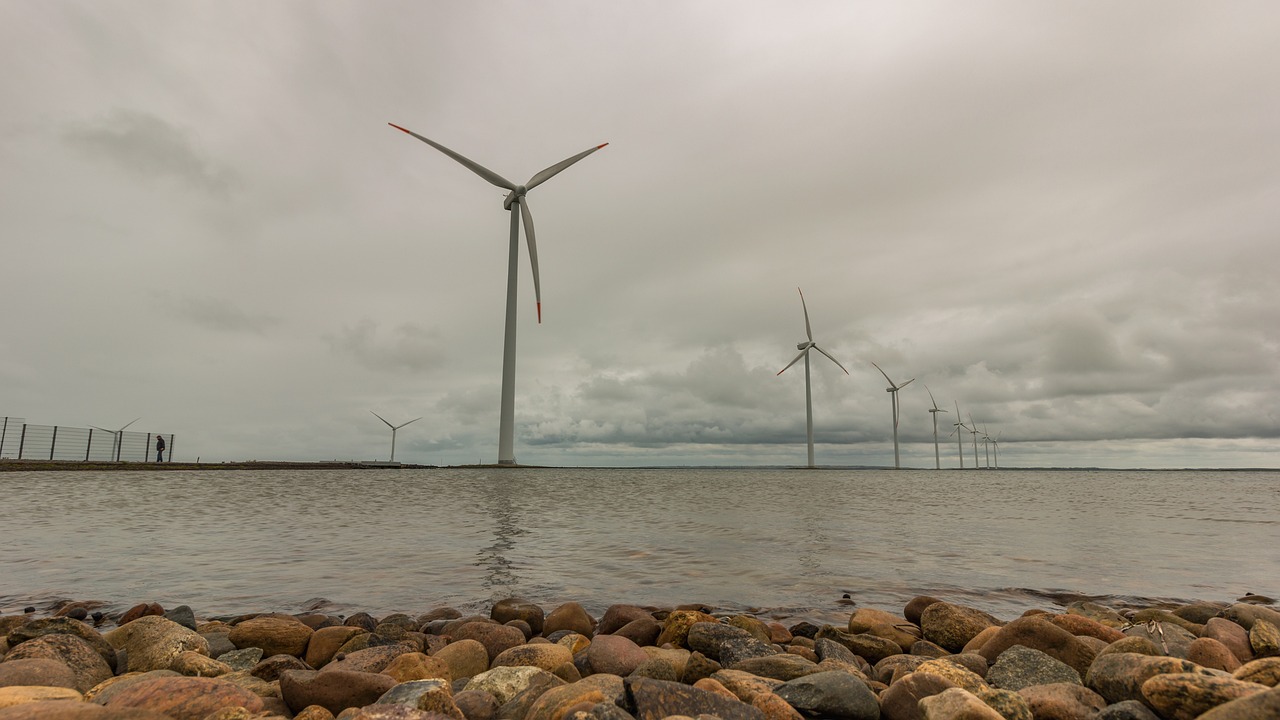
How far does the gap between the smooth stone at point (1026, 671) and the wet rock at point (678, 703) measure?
339cm

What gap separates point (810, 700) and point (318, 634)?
258 inches

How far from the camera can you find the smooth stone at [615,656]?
24.2 ft

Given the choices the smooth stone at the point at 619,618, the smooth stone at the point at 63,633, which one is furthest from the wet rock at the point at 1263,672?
the smooth stone at the point at 63,633

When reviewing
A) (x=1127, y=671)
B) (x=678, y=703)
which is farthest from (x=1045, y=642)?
(x=678, y=703)

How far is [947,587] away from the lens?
14.1 m

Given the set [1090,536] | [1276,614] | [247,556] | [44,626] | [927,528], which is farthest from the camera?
[927,528]

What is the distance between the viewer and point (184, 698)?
5.59m

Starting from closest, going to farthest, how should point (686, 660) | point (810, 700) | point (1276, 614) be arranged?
point (810, 700) → point (686, 660) → point (1276, 614)

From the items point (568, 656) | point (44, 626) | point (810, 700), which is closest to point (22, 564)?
point (44, 626)

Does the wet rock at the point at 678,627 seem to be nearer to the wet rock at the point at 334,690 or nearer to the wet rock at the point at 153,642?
the wet rock at the point at 334,690

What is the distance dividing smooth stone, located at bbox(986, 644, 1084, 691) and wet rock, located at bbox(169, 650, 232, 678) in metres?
8.76

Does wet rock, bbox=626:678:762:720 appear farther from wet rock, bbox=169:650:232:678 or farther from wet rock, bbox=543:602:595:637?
wet rock, bbox=169:650:232:678

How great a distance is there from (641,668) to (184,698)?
4164 mm

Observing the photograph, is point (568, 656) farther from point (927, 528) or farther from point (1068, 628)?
point (927, 528)
